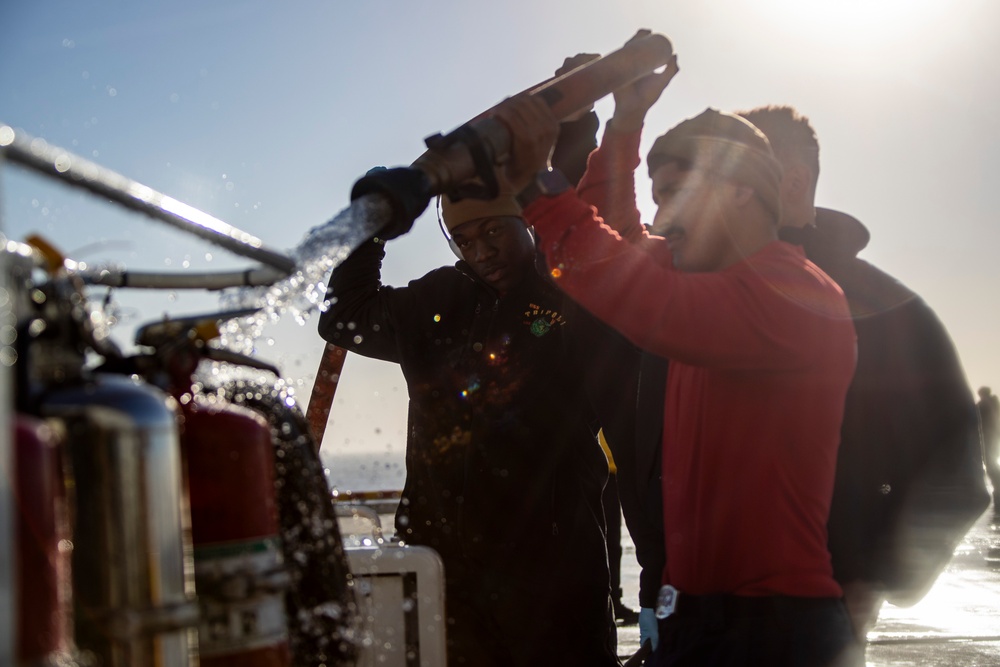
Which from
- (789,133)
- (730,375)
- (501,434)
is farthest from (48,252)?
(789,133)

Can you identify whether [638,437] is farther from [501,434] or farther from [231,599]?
[231,599]

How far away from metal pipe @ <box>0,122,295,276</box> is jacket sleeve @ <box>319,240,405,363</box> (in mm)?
2207

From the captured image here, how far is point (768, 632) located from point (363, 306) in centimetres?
200

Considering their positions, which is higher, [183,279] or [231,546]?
[183,279]

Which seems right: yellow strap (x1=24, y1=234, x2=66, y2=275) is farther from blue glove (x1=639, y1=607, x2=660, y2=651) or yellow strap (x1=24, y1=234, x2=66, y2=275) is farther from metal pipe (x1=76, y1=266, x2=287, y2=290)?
blue glove (x1=639, y1=607, x2=660, y2=651)

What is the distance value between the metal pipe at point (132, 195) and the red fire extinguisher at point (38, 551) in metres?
0.30

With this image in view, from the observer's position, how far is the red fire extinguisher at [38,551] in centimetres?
91

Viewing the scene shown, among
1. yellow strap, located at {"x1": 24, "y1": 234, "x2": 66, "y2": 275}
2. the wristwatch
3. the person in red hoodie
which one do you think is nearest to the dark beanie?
the person in red hoodie

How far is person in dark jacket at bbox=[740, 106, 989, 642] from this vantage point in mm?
2785

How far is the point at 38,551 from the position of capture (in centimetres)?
93

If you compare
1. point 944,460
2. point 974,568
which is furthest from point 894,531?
point 974,568

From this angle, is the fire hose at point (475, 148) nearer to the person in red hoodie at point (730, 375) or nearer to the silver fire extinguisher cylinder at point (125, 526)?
the person in red hoodie at point (730, 375)

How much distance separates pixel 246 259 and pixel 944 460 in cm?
223

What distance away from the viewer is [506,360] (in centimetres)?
363
